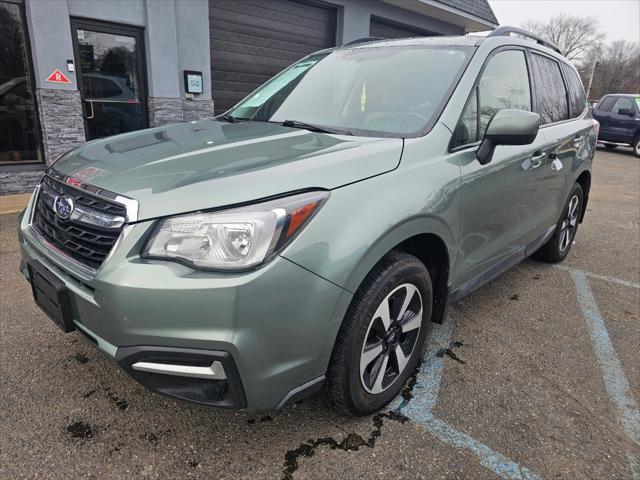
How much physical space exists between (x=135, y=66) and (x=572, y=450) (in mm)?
7246

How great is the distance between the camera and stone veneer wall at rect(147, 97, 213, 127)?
725cm

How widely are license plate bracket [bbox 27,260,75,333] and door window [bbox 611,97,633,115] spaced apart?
57.1 ft

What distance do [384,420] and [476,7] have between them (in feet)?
42.4

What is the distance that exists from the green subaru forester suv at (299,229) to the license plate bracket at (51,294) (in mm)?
10

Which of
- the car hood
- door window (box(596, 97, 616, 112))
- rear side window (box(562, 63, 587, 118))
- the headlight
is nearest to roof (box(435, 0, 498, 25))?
door window (box(596, 97, 616, 112))

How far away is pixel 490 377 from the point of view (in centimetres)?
258

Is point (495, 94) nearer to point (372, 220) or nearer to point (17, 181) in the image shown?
point (372, 220)

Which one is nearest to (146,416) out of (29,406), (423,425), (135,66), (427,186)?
(29,406)

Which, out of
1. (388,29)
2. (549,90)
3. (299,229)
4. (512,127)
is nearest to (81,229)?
(299,229)

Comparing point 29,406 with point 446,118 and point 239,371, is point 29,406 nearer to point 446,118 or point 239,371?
point 239,371

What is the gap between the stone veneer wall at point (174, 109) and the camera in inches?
285

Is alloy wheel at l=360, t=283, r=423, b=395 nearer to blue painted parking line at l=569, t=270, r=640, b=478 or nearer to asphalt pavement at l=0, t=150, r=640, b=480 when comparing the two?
asphalt pavement at l=0, t=150, r=640, b=480

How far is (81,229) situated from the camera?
1.83m

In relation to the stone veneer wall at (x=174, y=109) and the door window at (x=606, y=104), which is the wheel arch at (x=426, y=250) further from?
the door window at (x=606, y=104)
